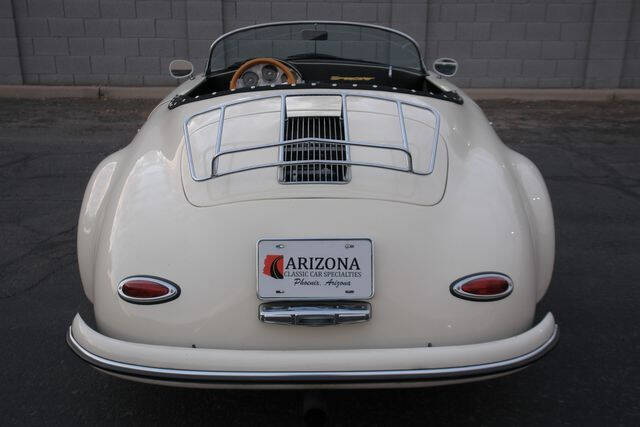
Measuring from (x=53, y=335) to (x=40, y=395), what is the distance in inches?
19.5

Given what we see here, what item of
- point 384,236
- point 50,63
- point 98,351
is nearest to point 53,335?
A: point 98,351

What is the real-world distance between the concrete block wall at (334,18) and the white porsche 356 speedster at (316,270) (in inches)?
306

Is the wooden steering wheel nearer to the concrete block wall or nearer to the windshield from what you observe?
the windshield

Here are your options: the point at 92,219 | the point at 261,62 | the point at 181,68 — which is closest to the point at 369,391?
the point at 92,219

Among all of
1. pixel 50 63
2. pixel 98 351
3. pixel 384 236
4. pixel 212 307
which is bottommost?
pixel 50 63

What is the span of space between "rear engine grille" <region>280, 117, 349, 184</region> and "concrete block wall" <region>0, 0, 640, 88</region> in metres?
7.45

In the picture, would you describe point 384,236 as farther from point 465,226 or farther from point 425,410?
point 425,410

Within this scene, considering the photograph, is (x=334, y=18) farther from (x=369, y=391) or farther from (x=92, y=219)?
(x=369, y=391)

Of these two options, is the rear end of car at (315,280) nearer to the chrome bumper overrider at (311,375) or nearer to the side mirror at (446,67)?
the chrome bumper overrider at (311,375)

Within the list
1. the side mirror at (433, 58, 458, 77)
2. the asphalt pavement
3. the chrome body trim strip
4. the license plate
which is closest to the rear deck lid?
the license plate

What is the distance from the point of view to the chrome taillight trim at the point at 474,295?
2.00m

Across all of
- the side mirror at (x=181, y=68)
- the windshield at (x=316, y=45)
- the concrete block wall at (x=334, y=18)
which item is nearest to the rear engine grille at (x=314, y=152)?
the windshield at (x=316, y=45)

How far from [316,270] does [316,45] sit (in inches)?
103

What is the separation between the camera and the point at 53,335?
9.75ft
